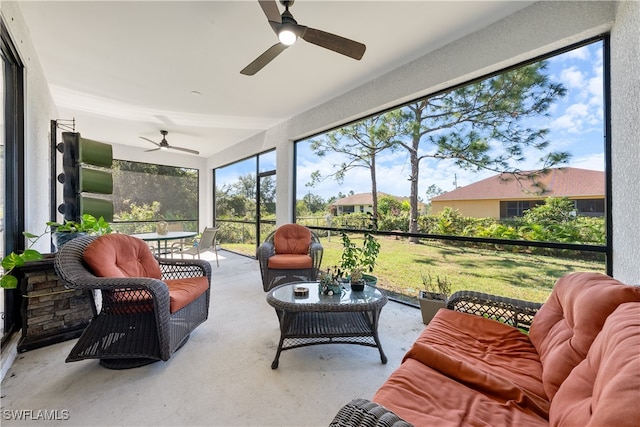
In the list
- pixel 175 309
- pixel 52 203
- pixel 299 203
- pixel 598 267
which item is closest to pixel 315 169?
pixel 299 203

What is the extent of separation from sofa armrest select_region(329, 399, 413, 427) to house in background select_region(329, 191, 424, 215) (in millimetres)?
2813

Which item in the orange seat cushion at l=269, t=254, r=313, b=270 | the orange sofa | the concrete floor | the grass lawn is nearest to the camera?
the orange sofa

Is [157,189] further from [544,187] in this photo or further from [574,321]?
[574,321]

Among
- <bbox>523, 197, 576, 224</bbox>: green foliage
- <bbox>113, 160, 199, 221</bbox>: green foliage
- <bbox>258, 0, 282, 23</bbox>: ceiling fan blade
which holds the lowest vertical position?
<bbox>523, 197, 576, 224</bbox>: green foliage

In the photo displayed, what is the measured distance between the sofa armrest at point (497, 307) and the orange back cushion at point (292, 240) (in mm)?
2292

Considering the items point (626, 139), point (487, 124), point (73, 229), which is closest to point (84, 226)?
point (73, 229)

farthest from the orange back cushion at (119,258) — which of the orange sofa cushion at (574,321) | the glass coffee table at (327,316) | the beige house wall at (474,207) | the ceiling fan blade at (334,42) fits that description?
the beige house wall at (474,207)

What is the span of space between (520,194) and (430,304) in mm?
1304

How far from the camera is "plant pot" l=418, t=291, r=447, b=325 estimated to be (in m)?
2.60

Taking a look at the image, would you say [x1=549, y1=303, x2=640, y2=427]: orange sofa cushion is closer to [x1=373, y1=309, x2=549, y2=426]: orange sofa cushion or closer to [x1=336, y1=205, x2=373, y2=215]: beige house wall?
[x1=373, y1=309, x2=549, y2=426]: orange sofa cushion

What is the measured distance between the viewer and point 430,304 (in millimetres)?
2625

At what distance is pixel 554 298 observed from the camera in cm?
145

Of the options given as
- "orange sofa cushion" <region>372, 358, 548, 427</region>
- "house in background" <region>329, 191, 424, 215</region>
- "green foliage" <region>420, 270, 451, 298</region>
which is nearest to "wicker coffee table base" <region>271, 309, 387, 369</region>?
"orange sofa cushion" <region>372, 358, 548, 427</region>

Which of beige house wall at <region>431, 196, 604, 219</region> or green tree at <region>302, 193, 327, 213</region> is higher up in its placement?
green tree at <region>302, 193, 327, 213</region>
